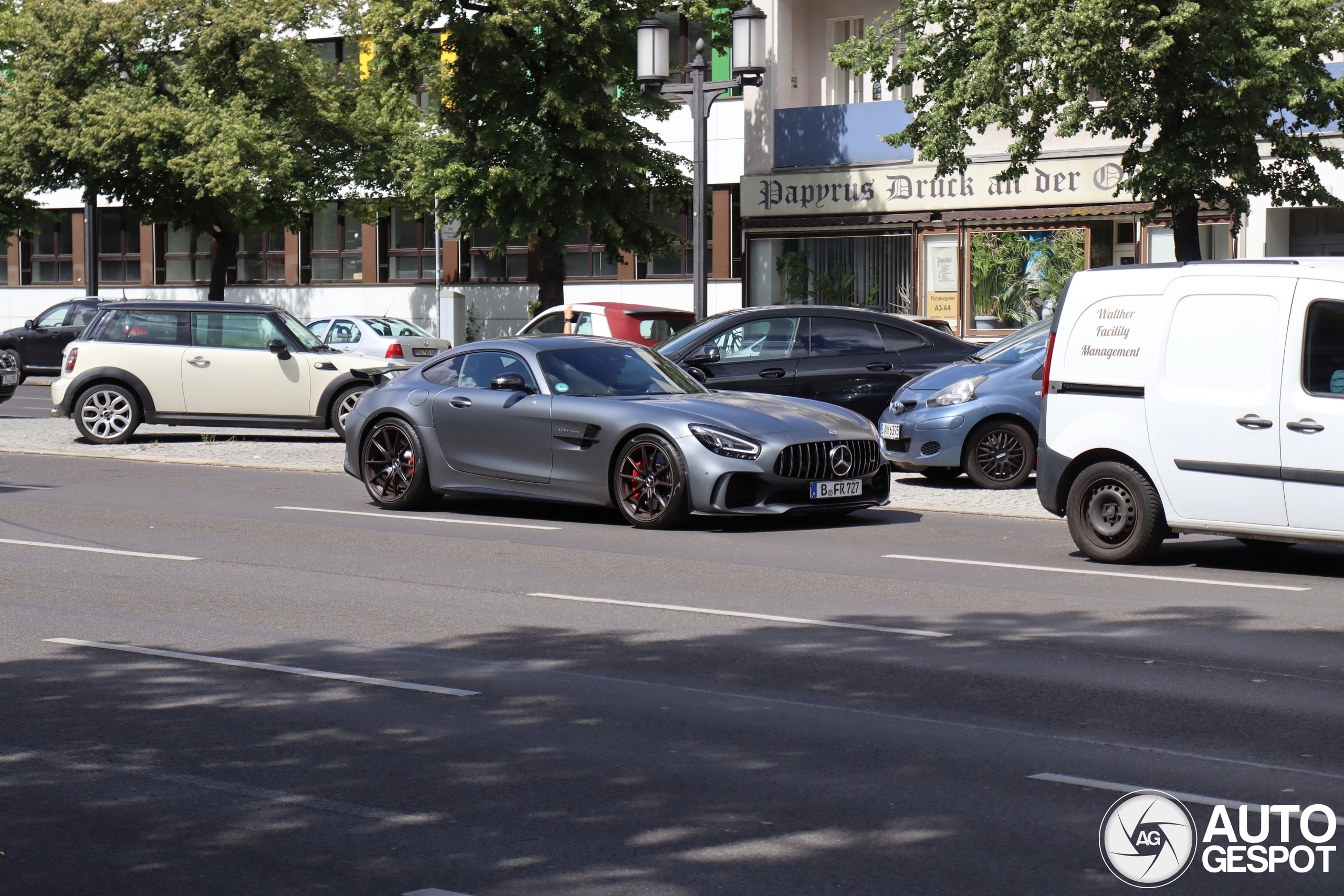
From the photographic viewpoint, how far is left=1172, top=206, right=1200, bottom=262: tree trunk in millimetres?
23484

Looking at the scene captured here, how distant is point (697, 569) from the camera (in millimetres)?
10820

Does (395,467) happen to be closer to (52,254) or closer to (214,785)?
(214,785)

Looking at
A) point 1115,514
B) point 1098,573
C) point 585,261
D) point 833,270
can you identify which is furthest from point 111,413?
point 585,261

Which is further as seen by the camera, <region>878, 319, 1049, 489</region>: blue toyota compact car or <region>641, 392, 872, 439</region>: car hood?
<region>878, 319, 1049, 489</region>: blue toyota compact car

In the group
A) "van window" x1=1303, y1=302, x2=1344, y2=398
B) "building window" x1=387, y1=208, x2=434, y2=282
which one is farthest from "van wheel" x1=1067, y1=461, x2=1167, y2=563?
"building window" x1=387, y1=208, x2=434, y2=282

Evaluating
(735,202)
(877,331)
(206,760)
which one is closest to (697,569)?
(206,760)

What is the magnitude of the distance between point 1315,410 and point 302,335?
45.2 ft

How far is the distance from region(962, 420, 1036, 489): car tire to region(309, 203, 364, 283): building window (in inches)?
1262

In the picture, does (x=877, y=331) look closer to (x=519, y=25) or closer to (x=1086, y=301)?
(x=1086, y=301)

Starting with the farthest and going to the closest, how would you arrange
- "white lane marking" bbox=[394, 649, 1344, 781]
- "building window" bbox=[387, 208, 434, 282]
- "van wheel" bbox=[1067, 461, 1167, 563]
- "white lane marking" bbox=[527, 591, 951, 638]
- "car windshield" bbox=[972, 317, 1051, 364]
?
"building window" bbox=[387, 208, 434, 282] → "car windshield" bbox=[972, 317, 1051, 364] → "van wheel" bbox=[1067, 461, 1167, 563] → "white lane marking" bbox=[527, 591, 951, 638] → "white lane marking" bbox=[394, 649, 1344, 781]

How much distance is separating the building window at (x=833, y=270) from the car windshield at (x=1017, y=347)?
15.7m

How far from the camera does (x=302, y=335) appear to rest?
2112cm

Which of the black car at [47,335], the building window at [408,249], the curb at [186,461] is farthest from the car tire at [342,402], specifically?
the building window at [408,249]

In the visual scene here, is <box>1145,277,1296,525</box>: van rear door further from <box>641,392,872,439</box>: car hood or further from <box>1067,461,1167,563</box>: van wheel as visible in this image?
<box>641,392,872,439</box>: car hood
